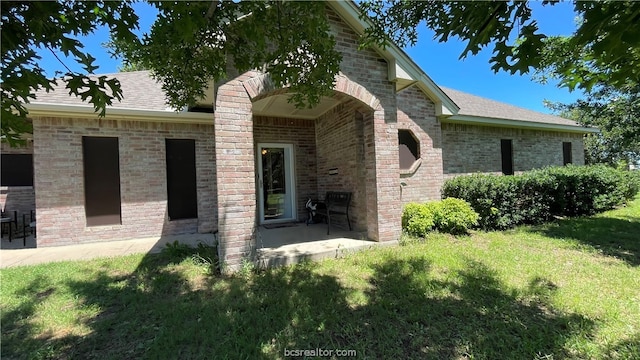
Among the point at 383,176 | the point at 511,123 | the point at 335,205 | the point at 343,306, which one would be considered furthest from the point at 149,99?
the point at 511,123

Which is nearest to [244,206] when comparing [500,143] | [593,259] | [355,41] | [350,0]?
[355,41]

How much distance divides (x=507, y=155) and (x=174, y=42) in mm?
11525

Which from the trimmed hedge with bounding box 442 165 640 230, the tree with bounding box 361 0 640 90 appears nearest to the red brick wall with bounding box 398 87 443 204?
the trimmed hedge with bounding box 442 165 640 230

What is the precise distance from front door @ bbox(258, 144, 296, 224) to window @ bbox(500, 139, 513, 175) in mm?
7852

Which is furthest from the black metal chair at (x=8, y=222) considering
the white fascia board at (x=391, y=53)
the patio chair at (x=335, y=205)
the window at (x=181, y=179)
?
the white fascia board at (x=391, y=53)

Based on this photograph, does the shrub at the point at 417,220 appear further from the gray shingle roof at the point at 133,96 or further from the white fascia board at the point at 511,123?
the gray shingle roof at the point at 133,96

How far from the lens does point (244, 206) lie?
4.54m

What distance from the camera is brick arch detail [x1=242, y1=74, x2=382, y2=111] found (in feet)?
15.3

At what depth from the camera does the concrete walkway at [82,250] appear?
18.1ft

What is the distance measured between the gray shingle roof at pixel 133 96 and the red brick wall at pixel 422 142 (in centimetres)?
624

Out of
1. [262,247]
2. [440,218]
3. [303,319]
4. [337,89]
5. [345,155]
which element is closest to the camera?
[303,319]

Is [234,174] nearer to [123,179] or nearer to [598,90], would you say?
[123,179]

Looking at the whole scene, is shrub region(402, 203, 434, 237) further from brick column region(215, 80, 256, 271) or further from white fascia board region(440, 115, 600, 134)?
brick column region(215, 80, 256, 271)

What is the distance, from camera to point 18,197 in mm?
8062
